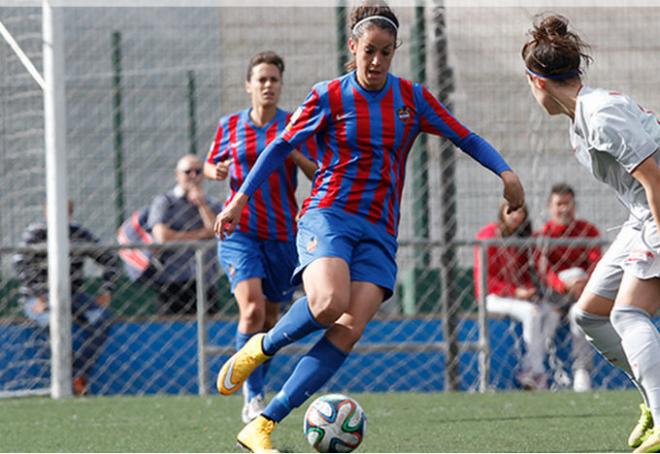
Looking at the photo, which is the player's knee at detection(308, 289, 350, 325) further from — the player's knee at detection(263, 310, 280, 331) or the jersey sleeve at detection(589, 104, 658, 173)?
the player's knee at detection(263, 310, 280, 331)

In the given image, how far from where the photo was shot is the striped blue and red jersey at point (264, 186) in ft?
25.0

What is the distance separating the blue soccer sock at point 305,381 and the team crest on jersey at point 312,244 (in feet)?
1.33

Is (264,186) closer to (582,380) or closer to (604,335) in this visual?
(604,335)

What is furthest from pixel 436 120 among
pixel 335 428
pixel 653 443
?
pixel 653 443

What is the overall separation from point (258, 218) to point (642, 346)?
3089 millimetres

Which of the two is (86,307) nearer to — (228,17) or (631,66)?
(228,17)

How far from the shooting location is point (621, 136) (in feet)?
15.6

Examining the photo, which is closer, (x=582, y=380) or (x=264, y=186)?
(x=264, y=186)

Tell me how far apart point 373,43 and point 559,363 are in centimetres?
520

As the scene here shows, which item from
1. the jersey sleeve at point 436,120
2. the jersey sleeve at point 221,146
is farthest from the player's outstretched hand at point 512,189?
the jersey sleeve at point 221,146

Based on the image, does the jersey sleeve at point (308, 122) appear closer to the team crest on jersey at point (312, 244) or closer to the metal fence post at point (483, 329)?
the team crest on jersey at point (312, 244)

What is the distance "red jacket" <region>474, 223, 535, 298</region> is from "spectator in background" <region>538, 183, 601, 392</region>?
0.12m

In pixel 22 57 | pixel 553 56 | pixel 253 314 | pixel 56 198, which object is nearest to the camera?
pixel 553 56

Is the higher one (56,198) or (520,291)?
(56,198)
